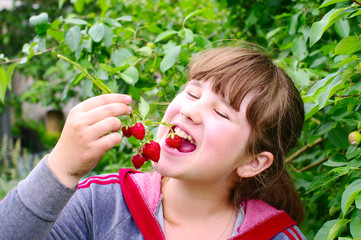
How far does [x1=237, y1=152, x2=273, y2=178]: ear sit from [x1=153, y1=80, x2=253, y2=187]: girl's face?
8 cm

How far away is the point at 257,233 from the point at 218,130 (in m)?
0.34

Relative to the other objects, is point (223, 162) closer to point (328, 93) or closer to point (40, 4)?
point (328, 93)

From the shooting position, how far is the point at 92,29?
1409 mm

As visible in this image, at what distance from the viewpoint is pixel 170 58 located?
4.48 feet

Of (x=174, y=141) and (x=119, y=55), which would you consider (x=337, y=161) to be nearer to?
(x=174, y=141)

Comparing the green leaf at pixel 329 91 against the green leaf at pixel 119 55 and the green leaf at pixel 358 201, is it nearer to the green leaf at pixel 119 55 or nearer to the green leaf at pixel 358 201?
the green leaf at pixel 358 201

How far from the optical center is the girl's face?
1.08 metres

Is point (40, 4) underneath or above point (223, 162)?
underneath

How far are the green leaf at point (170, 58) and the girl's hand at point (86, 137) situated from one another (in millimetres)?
501

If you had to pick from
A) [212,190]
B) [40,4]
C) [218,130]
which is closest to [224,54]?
[218,130]

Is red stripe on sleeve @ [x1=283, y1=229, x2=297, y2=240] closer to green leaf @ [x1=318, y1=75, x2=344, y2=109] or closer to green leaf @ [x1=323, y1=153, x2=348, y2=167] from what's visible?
green leaf @ [x1=323, y1=153, x2=348, y2=167]

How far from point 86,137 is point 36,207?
19 cm

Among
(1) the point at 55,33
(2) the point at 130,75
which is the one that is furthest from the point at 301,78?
(1) the point at 55,33

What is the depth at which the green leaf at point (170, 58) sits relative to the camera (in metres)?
1.35
